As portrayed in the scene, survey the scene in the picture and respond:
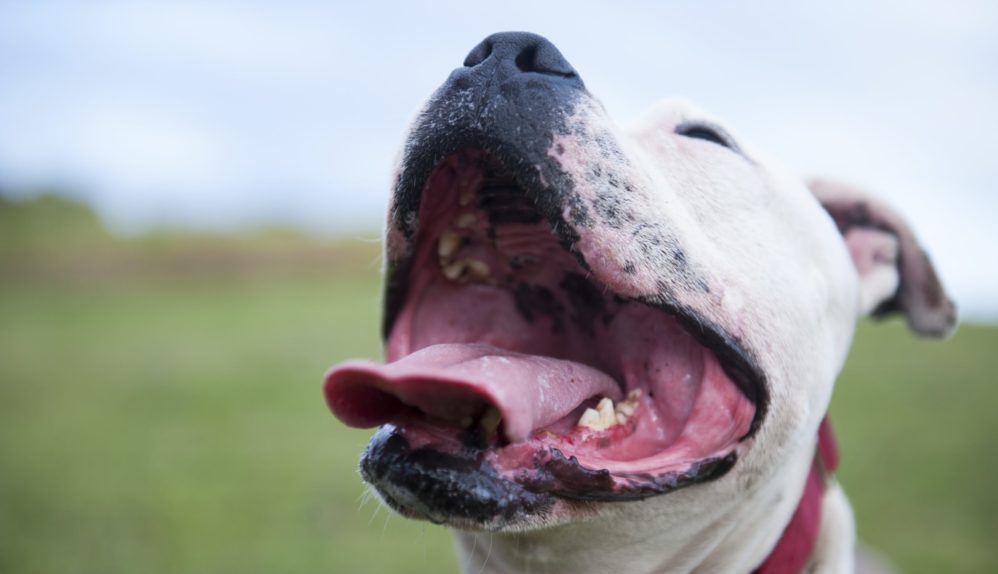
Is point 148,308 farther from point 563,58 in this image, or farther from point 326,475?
point 563,58

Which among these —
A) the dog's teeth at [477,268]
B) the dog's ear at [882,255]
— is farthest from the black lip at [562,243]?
the dog's ear at [882,255]

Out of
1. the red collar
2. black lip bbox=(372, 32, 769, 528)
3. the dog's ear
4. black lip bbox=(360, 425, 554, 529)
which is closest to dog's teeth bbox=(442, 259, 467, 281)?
black lip bbox=(372, 32, 769, 528)

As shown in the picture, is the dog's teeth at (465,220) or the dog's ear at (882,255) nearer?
the dog's teeth at (465,220)

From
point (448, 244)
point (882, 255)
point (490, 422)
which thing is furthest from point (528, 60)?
point (882, 255)

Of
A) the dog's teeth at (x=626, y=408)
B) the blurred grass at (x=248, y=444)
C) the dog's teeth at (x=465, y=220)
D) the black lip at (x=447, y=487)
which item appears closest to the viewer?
Answer: the black lip at (x=447, y=487)

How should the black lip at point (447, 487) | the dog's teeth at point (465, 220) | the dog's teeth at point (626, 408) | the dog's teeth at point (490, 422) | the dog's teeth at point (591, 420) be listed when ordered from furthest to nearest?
the dog's teeth at point (465, 220)
the dog's teeth at point (626, 408)
the dog's teeth at point (591, 420)
the dog's teeth at point (490, 422)
the black lip at point (447, 487)

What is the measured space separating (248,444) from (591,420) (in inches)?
261

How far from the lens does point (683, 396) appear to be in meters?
2.18

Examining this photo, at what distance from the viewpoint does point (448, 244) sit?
2410mm

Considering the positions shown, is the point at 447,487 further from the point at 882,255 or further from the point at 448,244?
the point at 882,255

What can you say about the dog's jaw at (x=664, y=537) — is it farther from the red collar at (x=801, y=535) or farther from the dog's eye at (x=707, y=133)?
the dog's eye at (x=707, y=133)

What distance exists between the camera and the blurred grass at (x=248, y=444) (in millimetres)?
5746

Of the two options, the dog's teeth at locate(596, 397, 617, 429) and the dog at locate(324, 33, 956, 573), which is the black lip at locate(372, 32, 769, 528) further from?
the dog's teeth at locate(596, 397, 617, 429)

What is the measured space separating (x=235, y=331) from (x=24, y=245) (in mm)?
9506
